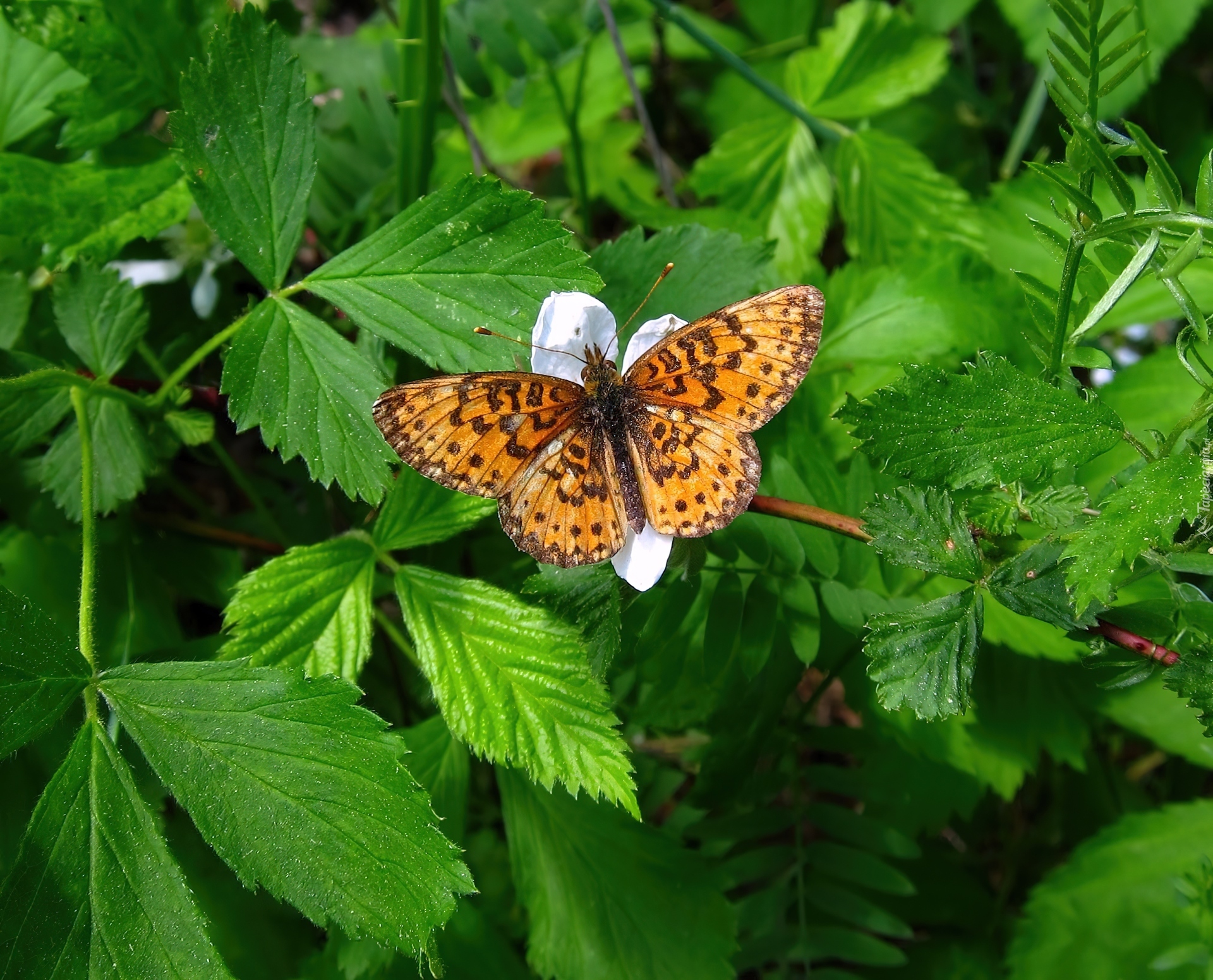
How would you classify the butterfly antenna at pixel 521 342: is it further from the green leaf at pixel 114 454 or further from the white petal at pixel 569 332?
the green leaf at pixel 114 454

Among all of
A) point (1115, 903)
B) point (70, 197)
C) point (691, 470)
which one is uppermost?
point (70, 197)

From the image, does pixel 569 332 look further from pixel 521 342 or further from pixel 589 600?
pixel 589 600

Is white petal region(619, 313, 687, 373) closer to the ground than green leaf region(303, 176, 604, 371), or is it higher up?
closer to the ground

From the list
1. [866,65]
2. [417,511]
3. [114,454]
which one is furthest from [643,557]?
[866,65]

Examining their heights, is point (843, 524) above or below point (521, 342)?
below

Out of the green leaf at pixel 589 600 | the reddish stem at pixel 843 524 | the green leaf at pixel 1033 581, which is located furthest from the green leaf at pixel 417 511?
the green leaf at pixel 1033 581

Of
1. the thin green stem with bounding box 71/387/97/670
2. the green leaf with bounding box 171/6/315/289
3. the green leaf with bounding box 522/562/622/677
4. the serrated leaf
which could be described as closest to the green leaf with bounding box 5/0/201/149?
the green leaf with bounding box 171/6/315/289

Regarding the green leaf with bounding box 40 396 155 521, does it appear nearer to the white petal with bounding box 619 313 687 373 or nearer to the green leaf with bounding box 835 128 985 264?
the white petal with bounding box 619 313 687 373
